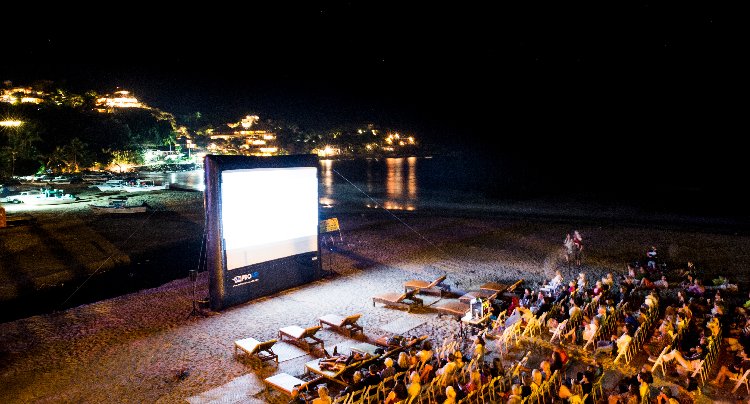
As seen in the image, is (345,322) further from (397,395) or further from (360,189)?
(360,189)

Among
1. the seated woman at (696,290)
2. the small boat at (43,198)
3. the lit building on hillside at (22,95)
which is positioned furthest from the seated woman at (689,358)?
the lit building on hillside at (22,95)

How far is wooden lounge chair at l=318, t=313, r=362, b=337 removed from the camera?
32.6 feet

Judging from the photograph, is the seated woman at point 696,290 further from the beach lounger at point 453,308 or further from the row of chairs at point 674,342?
the beach lounger at point 453,308

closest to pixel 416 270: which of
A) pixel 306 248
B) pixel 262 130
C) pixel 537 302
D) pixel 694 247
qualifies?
pixel 306 248

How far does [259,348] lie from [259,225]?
425 cm

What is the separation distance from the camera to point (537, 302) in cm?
1049

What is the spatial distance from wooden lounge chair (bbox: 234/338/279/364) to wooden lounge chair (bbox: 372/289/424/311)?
3644mm

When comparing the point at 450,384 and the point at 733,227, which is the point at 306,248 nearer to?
the point at 450,384

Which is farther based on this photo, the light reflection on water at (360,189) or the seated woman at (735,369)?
the light reflection on water at (360,189)

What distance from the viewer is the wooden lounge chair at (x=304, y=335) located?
30.3ft

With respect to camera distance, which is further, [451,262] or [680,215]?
[680,215]

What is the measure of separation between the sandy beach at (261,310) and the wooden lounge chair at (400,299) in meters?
0.20

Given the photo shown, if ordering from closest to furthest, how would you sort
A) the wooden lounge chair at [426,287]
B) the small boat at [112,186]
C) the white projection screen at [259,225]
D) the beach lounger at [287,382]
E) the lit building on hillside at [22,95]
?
the beach lounger at [287,382], the white projection screen at [259,225], the wooden lounge chair at [426,287], the small boat at [112,186], the lit building on hillside at [22,95]

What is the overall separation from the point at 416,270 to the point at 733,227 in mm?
20907
